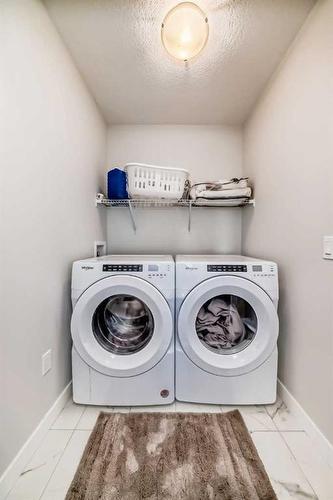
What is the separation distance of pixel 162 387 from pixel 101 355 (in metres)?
0.42

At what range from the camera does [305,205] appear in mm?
1358

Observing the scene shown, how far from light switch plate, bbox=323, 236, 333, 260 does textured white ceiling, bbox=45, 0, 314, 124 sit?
1.18m

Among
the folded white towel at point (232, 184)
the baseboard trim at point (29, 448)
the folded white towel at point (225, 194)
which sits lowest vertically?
the baseboard trim at point (29, 448)

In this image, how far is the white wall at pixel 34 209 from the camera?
103cm

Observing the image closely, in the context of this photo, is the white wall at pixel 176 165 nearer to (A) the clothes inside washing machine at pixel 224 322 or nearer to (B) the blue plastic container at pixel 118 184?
(B) the blue plastic container at pixel 118 184

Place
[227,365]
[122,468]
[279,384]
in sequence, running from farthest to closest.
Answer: [279,384] < [227,365] < [122,468]

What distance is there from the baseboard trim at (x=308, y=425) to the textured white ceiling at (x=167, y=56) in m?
2.12

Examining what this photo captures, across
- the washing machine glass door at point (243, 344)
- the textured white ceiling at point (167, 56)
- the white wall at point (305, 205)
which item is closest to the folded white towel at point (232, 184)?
the white wall at point (305, 205)

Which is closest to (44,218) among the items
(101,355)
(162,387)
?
(101,355)

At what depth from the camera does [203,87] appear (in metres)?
1.88

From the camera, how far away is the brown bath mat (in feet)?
3.30

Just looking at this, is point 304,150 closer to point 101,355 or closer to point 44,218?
point 44,218

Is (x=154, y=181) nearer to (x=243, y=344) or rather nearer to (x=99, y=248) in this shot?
(x=99, y=248)

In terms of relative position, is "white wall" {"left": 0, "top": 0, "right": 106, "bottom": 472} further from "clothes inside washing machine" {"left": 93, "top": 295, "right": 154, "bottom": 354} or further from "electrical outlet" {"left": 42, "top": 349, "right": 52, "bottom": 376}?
"clothes inside washing machine" {"left": 93, "top": 295, "right": 154, "bottom": 354}
